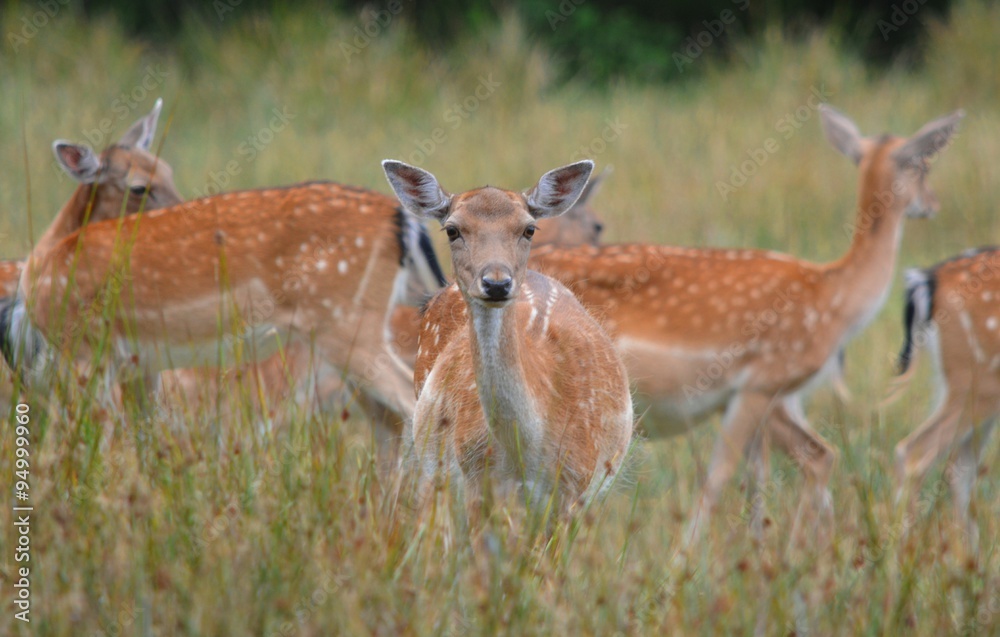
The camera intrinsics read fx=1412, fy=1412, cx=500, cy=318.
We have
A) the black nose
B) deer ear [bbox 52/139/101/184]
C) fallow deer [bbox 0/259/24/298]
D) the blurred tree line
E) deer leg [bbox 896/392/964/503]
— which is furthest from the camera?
the blurred tree line

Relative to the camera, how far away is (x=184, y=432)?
143 inches

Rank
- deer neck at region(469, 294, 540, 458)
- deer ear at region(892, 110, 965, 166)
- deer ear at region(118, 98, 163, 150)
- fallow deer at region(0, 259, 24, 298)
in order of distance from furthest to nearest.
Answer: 1. deer ear at region(892, 110, 965, 166)
2. deer ear at region(118, 98, 163, 150)
3. fallow deer at region(0, 259, 24, 298)
4. deer neck at region(469, 294, 540, 458)

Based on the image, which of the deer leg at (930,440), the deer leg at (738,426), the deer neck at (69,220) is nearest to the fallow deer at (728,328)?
the deer leg at (738,426)

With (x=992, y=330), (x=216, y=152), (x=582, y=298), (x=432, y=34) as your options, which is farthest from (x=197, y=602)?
(x=432, y=34)

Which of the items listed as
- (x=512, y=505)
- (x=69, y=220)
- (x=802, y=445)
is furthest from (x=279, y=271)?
(x=512, y=505)

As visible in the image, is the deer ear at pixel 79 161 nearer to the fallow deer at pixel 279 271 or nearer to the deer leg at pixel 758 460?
the fallow deer at pixel 279 271

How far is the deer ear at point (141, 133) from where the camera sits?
22.0 ft

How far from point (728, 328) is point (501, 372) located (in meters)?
2.90

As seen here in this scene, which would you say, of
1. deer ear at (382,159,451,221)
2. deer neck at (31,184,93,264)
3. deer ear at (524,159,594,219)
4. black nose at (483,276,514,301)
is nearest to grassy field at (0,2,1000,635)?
black nose at (483,276,514,301)

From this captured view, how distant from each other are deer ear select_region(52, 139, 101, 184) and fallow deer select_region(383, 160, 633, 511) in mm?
2719

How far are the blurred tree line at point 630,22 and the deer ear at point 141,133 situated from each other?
1111 centimetres

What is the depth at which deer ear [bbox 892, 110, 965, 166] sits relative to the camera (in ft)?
23.0

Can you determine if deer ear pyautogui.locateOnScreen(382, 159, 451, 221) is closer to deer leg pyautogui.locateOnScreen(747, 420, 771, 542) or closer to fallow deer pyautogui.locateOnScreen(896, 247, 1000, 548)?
deer leg pyautogui.locateOnScreen(747, 420, 771, 542)

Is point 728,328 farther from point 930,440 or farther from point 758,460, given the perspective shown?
point 930,440
